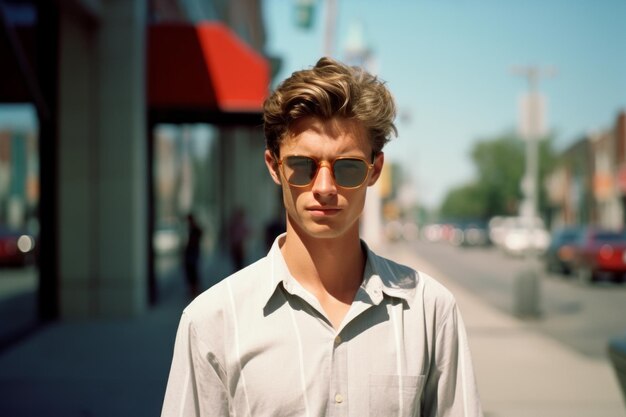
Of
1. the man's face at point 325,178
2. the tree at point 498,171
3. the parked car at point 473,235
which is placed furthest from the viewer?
the tree at point 498,171

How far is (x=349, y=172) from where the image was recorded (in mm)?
1993

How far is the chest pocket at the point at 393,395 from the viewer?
1.87 m

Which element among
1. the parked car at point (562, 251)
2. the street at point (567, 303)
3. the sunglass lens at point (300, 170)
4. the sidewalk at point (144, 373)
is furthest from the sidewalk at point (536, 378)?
→ the parked car at point (562, 251)

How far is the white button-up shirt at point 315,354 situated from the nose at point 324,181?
0.23 m

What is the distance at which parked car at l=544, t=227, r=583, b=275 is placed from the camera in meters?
22.3

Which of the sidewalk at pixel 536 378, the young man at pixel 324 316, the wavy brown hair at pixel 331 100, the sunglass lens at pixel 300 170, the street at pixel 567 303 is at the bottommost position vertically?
the street at pixel 567 303

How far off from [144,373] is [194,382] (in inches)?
239

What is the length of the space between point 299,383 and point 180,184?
53.7ft

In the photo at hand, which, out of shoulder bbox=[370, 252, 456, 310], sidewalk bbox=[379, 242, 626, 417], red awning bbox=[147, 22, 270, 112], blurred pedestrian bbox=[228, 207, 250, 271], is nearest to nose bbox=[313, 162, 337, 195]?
shoulder bbox=[370, 252, 456, 310]

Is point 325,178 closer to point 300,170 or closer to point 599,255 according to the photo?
point 300,170

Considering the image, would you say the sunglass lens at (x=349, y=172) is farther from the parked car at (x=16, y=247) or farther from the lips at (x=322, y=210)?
the parked car at (x=16, y=247)

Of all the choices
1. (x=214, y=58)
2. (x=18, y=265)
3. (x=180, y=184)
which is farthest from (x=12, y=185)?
(x=180, y=184)

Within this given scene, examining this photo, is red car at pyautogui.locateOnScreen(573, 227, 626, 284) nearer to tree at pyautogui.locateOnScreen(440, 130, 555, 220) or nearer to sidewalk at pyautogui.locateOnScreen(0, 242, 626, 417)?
sidewalk at pyautogui.locateOnScreen(0, 242, 626, 417)

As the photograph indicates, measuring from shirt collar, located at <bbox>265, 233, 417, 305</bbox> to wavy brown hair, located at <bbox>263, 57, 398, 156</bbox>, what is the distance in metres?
0.31
